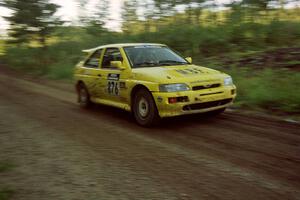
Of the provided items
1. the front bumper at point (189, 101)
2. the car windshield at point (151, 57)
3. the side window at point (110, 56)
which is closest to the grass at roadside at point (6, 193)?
the front bumper at point (189, 101)

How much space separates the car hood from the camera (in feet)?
21.4

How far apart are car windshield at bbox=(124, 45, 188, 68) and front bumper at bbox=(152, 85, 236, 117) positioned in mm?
1164

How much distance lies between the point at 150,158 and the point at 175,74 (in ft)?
7.02

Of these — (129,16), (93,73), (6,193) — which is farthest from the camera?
(129,16)

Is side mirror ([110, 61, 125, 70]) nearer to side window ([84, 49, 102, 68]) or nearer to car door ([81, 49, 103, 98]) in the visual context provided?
car door ([81, 49, 103, 98])

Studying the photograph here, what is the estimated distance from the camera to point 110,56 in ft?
26.7

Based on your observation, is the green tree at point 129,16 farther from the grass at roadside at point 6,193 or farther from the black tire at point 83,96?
the grass at roadside at point 6,193

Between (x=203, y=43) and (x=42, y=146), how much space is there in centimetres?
1313

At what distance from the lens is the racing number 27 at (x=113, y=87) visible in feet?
24.8

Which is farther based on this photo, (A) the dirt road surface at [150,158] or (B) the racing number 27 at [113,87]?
(B) the racing number 27 at [113,87]

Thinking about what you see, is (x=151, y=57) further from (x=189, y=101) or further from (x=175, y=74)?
(x=189, y=101)

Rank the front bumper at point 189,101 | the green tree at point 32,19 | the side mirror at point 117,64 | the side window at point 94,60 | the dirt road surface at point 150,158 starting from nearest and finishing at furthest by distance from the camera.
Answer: the dirt road surface at point 150,158 < the front bumper at point 189,101 < the side mirror at point 117,64 < the side window at point 94,60 < the green tree at point 32,19

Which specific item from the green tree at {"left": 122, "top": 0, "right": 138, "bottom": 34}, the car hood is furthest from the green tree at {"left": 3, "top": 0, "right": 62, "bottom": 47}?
the car hood

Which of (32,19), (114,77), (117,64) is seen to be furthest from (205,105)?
(32,19)
